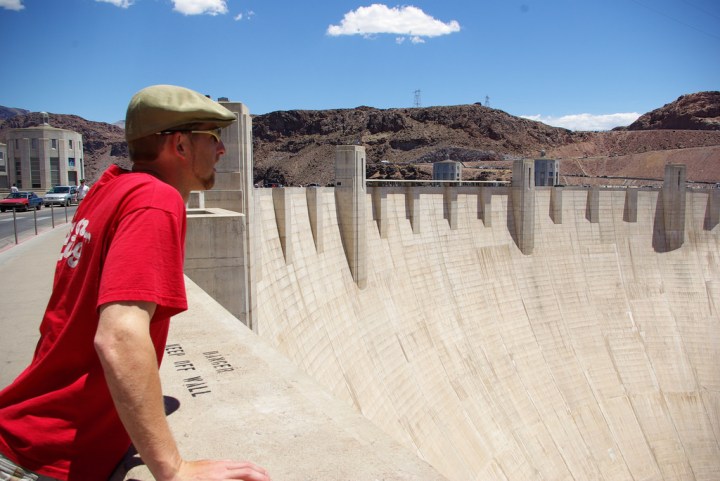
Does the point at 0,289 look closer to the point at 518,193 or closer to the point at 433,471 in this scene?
the point at 433,471

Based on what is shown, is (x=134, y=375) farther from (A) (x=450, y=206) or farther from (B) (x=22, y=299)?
(A) (x=450, y=206)

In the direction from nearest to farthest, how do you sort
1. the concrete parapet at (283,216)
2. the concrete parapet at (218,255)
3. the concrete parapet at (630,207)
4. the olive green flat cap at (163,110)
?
the olive green flat cap at (163,110)
the concrete parapet at (218,255)
the concrete parapet at (283,216)
the concrete parapet at (630,207)

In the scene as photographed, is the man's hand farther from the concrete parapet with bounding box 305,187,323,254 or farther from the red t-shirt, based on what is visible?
the concrete parapet with bounding box 305,187,323,254

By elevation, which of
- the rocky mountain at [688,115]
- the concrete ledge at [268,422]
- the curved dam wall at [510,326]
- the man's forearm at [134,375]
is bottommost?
the curved dam wall at [510,326]

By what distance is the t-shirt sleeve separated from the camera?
4.73 feet

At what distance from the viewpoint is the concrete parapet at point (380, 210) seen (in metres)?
15.8

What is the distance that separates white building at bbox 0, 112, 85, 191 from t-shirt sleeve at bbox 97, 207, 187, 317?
47.3m

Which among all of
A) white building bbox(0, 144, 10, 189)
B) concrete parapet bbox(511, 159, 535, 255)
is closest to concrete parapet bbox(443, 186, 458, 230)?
concrete parapet bbox(511, 159, 535, 255)

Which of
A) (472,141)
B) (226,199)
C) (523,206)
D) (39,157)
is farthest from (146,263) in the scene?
(472,141)

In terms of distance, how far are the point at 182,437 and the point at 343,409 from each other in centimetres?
69

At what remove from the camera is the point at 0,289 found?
6.68m

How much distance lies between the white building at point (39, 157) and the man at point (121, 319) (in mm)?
46986

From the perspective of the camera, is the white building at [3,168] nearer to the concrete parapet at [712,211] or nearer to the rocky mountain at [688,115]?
the concrete parapet at [712,211]

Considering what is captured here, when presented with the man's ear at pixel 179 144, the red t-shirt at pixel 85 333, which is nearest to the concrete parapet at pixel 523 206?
the man's ear at pixel 179 144
